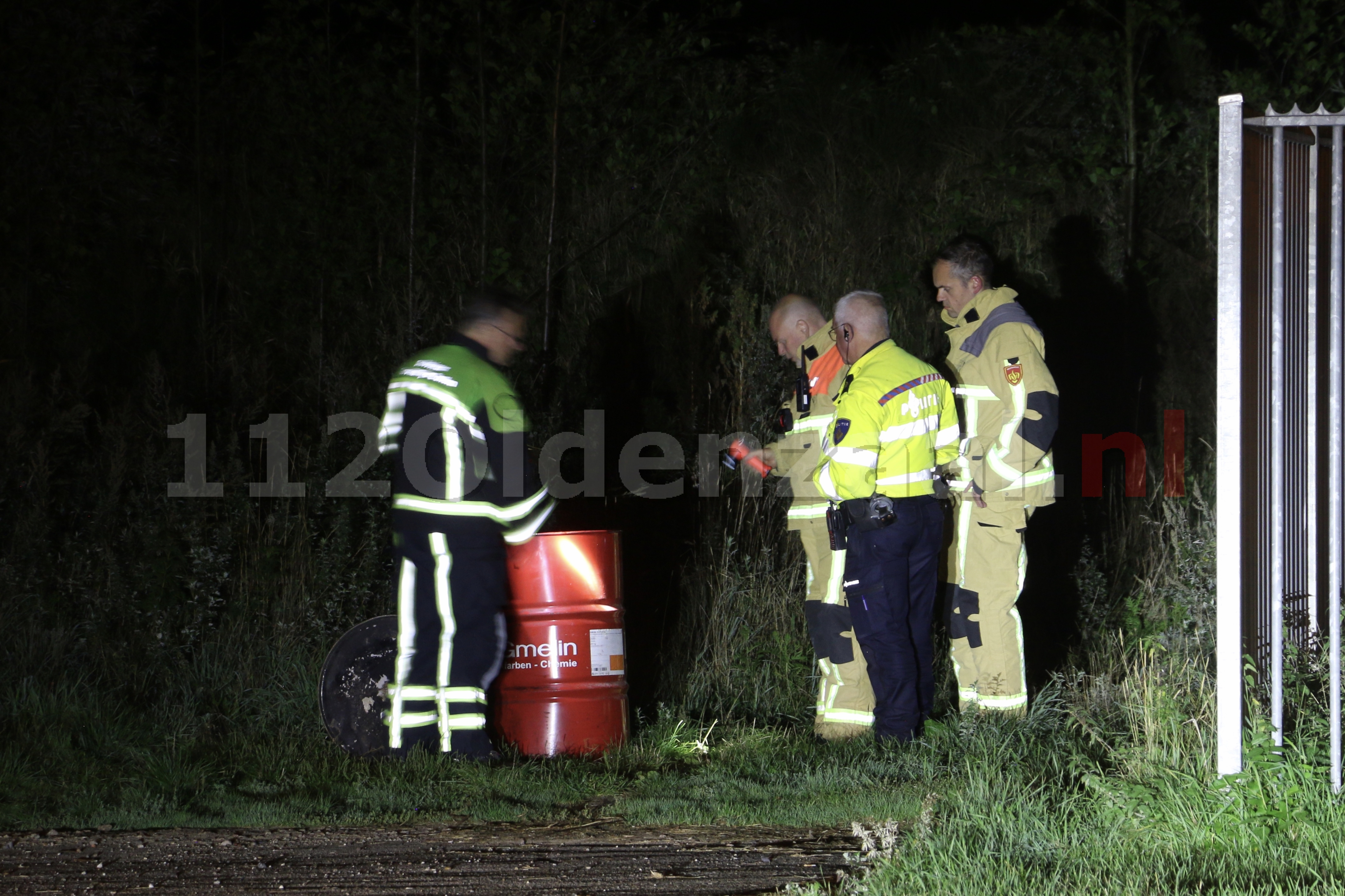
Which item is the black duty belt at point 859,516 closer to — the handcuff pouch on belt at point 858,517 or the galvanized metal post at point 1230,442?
the handcuff pouch on belt at point 858,517

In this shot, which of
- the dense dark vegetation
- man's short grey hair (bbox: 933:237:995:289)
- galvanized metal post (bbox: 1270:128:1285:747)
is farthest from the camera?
the dense dark vegetation

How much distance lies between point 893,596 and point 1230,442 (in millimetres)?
1597

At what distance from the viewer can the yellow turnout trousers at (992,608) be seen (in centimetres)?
506

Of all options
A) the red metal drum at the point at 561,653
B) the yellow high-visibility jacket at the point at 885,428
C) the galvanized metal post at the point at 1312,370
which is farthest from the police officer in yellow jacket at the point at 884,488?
the galvanized metal post at the point at 1312,370

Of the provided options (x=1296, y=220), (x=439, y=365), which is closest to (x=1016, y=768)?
(x=1296, y=220)

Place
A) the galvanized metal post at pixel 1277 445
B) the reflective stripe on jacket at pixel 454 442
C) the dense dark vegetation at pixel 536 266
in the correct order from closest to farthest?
the galvanized metal post at pixel 1277 445 < the reflective stripe on jacket at pixel 454 442 < the dense dark vegetation at pixel 536 266

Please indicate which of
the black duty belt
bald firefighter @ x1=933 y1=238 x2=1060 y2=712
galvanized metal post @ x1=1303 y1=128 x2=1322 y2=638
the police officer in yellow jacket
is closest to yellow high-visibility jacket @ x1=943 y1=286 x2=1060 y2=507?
bald firefighter @ x1=933 y1=238 x2=1060 y2=712

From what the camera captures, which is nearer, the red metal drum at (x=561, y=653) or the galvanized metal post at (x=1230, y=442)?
the galvanized metal post at (x=1230, y=442)

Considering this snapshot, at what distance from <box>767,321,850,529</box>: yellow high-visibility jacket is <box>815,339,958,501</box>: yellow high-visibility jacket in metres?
0.33

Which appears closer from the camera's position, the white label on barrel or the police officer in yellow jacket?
the police officer in yellow jacket

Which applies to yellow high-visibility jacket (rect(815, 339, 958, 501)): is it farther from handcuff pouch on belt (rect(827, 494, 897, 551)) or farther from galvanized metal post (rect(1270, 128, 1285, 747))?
galvanized metal post (rect(1270, 128, 1285, 747))

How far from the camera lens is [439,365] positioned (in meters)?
4.80

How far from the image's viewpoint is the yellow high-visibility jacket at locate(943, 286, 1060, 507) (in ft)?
16.5

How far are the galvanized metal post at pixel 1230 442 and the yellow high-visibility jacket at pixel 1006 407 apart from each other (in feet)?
4.46
